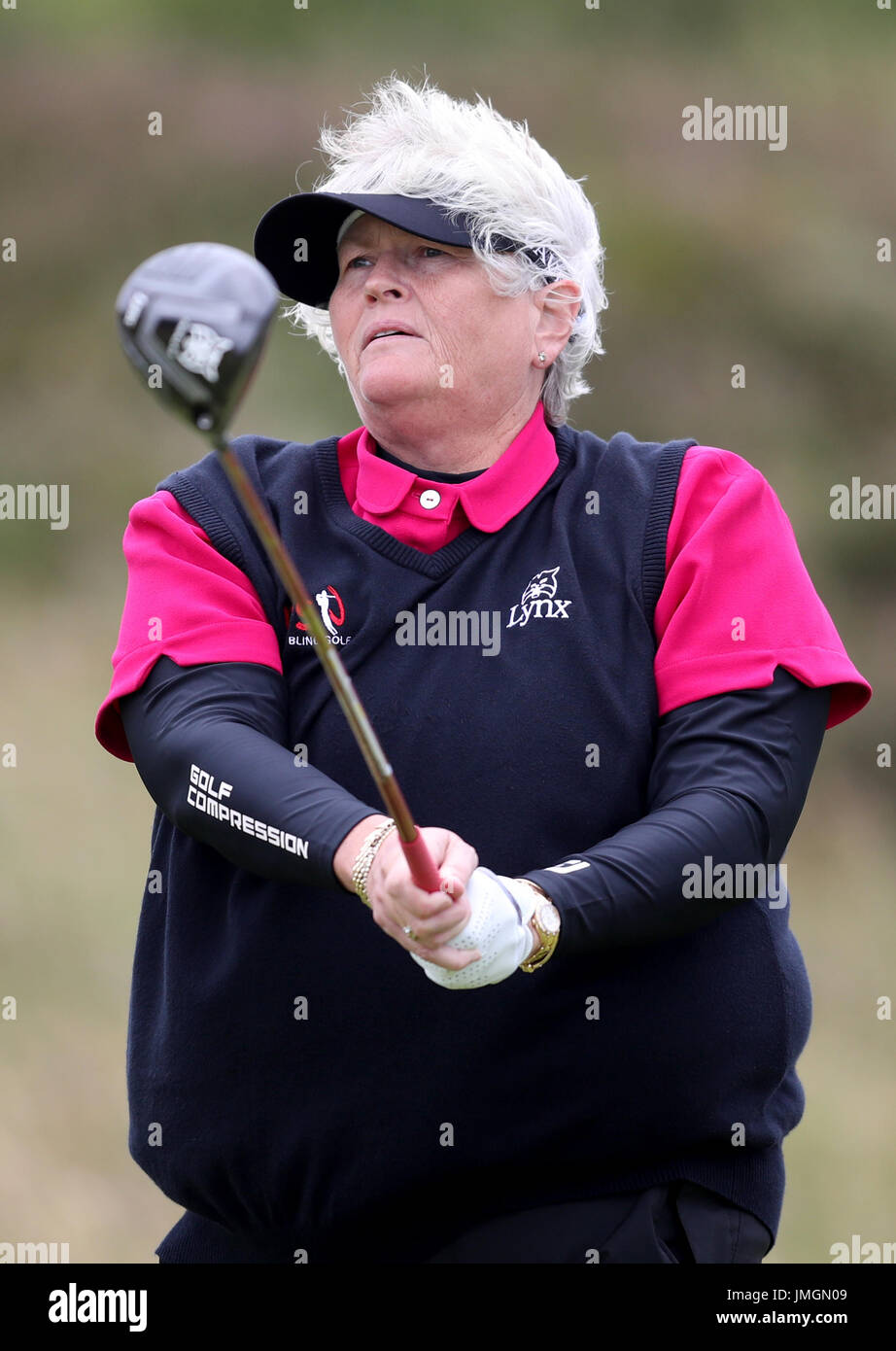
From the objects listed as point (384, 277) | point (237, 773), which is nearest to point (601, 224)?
point (384, 277)

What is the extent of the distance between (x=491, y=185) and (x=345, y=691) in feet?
2.07

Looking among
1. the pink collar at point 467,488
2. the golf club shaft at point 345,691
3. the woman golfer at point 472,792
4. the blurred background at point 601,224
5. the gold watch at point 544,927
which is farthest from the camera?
the blurred background at point 601,224

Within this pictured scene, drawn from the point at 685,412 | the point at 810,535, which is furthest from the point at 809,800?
the point at 685,412

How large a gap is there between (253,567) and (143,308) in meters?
0.42

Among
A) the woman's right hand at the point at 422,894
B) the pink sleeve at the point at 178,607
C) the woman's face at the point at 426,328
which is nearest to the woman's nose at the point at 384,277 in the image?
the woman's face at the point at 426,328

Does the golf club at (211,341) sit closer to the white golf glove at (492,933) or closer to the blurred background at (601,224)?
the white golf glove at (492,933)

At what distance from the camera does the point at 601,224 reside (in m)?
4.96

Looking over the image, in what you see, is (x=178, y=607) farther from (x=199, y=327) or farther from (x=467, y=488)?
(x=199, y=327)

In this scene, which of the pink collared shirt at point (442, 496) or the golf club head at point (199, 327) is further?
the pink collared shirt at point (442, 496)

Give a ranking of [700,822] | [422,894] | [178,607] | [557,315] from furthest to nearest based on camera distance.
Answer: [557,315], [178,607], [700,822], [422,894]

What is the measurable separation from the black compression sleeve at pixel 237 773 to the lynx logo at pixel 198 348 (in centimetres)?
37

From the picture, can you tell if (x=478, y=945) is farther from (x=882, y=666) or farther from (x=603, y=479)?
(x=882, y=666)

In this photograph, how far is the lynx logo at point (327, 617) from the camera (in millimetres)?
1568

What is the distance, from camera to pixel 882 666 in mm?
4746
